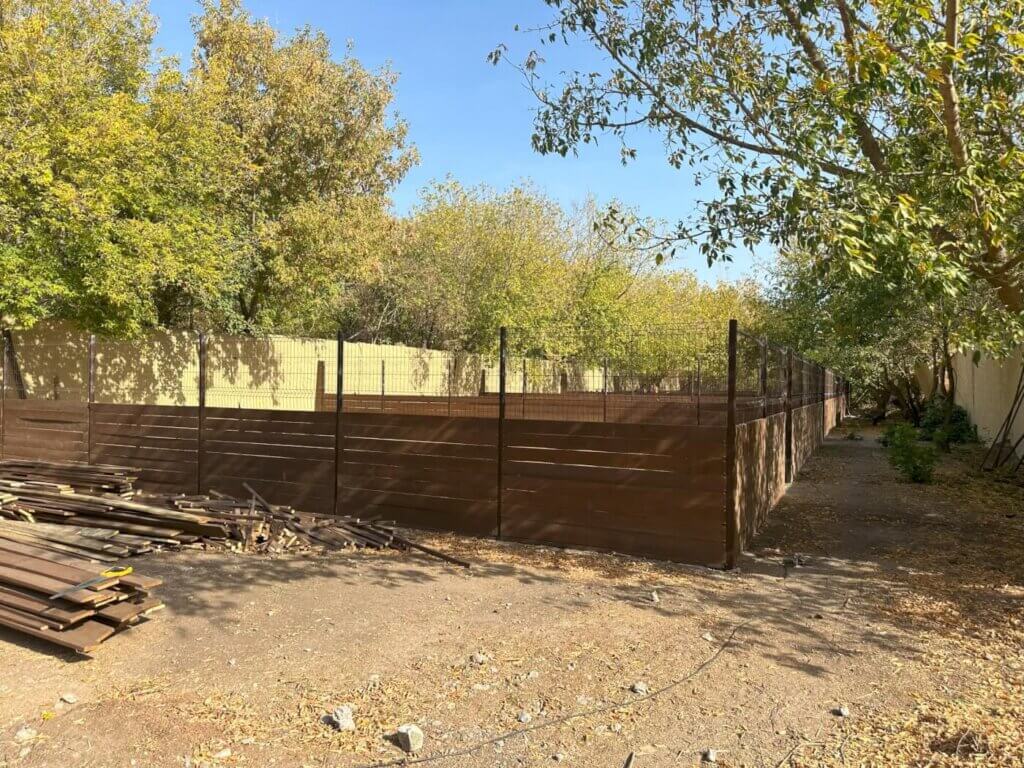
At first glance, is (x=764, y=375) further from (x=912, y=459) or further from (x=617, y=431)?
(x=912, y=459)

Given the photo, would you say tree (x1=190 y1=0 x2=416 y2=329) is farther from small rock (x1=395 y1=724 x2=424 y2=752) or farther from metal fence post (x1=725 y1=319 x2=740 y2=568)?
small rock (x1=395 y1=724 x2=424 y2=752)

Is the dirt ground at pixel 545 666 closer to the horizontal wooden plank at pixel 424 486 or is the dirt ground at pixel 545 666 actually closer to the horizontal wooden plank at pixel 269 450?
the horizontal wooden plank at pixel 424 486

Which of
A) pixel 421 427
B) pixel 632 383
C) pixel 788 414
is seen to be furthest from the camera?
pixel 788 414

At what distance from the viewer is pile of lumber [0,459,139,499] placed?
911cm

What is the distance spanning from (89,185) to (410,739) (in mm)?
12198

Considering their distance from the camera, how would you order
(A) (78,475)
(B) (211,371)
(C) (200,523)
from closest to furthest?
1. (C) (200,523)
2. (A) (78,475)
3. (B) (211,371)

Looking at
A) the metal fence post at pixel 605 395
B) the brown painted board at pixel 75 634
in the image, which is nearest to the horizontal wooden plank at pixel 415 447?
the metal fence post at pixel 605 395

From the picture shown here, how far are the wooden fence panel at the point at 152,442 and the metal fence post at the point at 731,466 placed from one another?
7.07 m

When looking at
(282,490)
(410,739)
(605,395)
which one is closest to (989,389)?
(605,395)

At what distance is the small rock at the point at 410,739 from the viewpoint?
341 cm

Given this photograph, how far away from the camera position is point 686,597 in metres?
5.80

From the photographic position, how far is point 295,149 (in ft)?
58.7

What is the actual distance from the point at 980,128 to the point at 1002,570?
4.14 m

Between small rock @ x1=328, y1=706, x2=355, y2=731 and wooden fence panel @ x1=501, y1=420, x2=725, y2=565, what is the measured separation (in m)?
3.85
